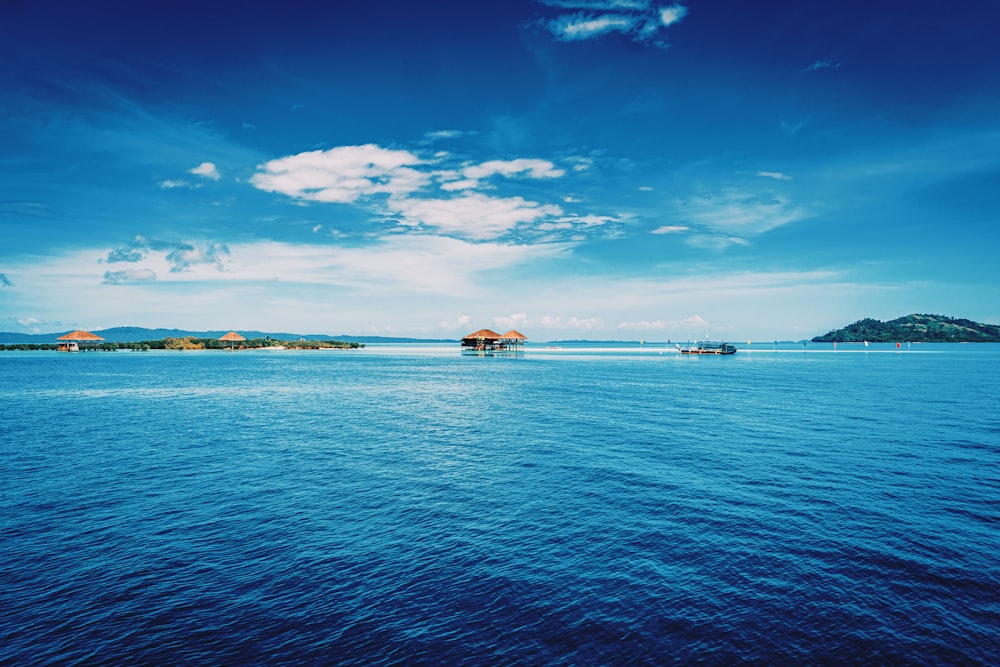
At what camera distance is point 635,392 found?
6531cm

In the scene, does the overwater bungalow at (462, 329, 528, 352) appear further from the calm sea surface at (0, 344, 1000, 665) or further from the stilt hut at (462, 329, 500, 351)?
the calm sea surface at (0, 344, 1000, 665)

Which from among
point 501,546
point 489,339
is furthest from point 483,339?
point 501,546

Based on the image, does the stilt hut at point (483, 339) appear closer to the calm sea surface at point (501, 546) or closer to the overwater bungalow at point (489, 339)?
the overwater bungalow at point (489, 339)

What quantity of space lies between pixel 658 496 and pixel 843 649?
1081cm

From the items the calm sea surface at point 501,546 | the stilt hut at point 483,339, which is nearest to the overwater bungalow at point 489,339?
the stilt hut at point 483,339

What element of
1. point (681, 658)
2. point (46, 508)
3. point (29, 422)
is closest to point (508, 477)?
point (681, 658)

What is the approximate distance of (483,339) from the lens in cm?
17862

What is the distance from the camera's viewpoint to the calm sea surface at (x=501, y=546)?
12.0 metres

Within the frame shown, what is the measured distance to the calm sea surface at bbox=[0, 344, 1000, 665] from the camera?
1202 centimetres

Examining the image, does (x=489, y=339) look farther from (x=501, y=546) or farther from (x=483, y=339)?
(x=501, y=546)

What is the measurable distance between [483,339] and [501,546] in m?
161

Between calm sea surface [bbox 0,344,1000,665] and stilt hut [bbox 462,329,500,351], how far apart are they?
438ft

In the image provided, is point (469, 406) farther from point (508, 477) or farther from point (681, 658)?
point (681, 658)

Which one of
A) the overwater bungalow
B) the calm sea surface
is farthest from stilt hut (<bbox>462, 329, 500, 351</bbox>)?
the calm sea surface
